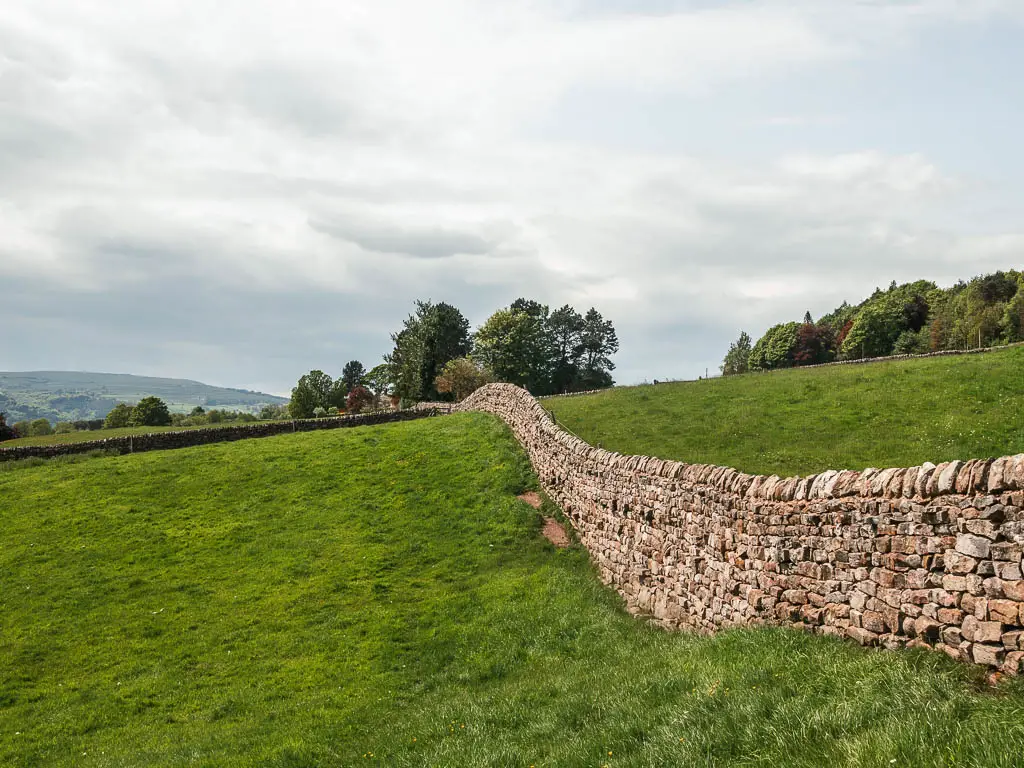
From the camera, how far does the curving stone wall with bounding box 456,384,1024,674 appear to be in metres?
6.75

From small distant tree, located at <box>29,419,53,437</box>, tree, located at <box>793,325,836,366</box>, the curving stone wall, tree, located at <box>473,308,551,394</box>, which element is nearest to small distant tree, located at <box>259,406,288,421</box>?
small distant tree, located at <box>29,419,53,437</box>

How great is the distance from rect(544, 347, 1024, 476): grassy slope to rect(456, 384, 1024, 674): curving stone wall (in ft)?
21.7

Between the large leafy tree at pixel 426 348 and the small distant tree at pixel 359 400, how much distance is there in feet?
17.3

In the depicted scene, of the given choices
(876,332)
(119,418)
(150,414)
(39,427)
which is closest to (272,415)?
(119,418)

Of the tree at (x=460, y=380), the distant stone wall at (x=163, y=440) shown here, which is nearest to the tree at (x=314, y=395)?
the tree at (x=460, y=380)

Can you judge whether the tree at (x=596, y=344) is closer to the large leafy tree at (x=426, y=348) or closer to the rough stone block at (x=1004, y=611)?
the large leafy tree at (x=426, y=348)

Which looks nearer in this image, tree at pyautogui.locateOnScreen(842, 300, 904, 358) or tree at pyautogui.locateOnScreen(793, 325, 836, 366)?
tree at pyautogui.locateOnScreen(842, 300, 904, 358)

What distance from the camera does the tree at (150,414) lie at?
69.3 meters

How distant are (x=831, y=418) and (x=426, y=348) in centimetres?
5497

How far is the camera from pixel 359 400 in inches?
3273

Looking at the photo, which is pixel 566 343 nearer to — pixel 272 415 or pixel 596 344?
pixel 596 344

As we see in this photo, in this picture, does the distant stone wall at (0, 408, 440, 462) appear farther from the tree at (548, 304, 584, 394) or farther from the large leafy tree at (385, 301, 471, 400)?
the tree at (548, 304, 584, 394)

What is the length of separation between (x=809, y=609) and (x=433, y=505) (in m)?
14.7

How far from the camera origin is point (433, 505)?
22344mm
